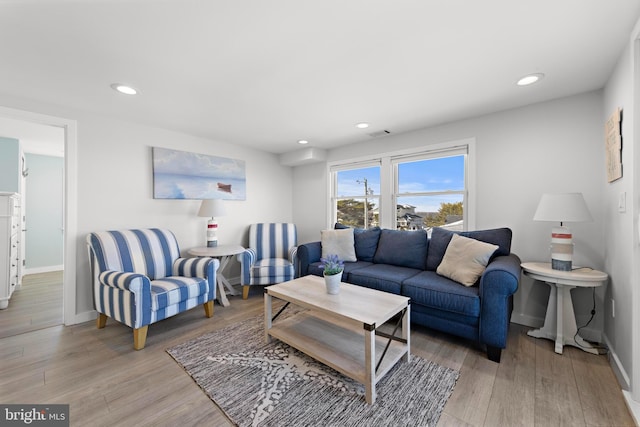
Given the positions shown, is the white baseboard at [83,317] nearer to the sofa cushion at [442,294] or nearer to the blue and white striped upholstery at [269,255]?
the blue and white striped upholstery at [269,255]

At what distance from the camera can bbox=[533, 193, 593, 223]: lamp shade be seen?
2108 mm

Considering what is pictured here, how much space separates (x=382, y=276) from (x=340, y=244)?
0.92 meters

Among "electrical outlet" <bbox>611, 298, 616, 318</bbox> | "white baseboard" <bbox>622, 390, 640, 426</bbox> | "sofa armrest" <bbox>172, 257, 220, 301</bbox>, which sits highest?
"sofa armrest" <bbox>172, 257, 220, 301</bbox>

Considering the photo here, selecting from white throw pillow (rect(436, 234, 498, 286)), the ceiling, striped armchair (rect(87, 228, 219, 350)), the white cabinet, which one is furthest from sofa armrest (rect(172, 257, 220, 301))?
white throw pillow (rect(436, 234, 498, 286))

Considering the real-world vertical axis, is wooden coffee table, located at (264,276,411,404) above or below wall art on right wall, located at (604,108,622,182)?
below

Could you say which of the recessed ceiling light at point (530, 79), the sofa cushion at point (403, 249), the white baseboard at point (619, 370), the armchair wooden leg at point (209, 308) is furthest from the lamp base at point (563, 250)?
the armchair wooden leg at point (209, 308)

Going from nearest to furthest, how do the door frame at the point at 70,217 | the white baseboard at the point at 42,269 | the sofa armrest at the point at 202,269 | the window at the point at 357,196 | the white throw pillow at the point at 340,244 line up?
the door frame at the point at 70,217
the sofa armrest at the point at 202,269
the white throw pillow at the point at 340,244
the window at the point at 357,196
the white baseboard at the point at 42,269

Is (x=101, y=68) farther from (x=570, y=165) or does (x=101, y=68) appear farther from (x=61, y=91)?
(x=570, y=165)

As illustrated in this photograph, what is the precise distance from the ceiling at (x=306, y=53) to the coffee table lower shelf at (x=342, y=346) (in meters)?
1.84

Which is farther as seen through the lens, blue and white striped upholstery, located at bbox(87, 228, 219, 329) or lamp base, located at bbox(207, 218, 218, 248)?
lamp base, located at bbox(207, 218, 218, 248)

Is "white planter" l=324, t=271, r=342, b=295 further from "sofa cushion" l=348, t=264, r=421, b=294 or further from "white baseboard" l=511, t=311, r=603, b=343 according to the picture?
"white baseboard" l=511, t=311, r=603, b=343

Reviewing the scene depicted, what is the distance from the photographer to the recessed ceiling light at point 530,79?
6.74 ft

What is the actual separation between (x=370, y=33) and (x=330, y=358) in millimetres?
2129

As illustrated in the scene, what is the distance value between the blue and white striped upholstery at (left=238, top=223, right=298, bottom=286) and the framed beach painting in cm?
69
